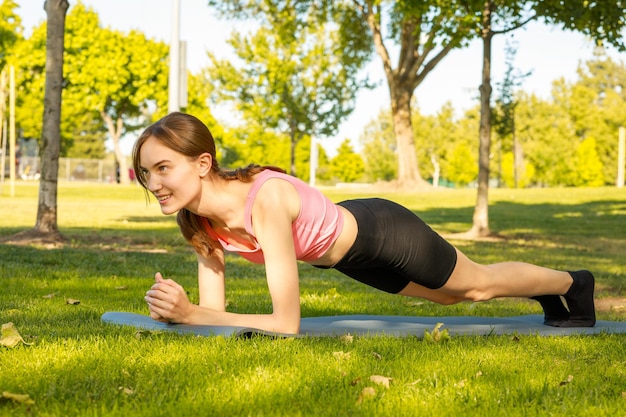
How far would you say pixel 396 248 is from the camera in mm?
4379

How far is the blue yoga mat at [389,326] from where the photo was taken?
14.3 ft

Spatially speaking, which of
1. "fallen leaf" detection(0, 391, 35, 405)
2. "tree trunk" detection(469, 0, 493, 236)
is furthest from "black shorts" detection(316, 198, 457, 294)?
"tree trunk" detection(469, 0, 493, 236)

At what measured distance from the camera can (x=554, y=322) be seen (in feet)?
16.9

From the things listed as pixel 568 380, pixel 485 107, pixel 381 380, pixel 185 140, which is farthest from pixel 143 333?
pixel 485 107

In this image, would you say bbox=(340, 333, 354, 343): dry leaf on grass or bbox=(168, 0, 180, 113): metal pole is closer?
bbox=(340, 333, 354, 343): dry leaf on grass

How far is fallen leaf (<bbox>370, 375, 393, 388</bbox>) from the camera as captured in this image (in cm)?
327

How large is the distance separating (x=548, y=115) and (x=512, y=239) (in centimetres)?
4367

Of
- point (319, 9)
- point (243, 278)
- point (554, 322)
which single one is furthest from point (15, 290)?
point (319, 9)

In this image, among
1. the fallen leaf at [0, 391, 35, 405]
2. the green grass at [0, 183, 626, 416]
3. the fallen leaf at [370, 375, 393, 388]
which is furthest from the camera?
the fallen leaf at [370, 375, 393, 388]

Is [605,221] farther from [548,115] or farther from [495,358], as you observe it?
[548,115]

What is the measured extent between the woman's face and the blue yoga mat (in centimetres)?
69

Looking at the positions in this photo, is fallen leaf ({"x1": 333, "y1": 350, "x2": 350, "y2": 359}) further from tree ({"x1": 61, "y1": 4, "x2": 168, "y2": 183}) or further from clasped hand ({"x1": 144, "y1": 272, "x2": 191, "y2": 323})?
tree ({"x1": 61, "y1": 4, "x2": 168, "y2": 183})

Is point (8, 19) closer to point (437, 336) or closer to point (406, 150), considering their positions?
point (406, 150)

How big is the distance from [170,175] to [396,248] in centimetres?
123
